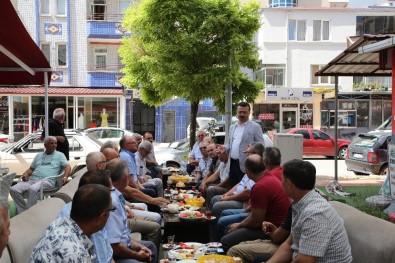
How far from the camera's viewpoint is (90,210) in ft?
10.3

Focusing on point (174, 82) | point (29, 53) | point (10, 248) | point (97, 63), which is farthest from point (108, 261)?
point (97, 63)

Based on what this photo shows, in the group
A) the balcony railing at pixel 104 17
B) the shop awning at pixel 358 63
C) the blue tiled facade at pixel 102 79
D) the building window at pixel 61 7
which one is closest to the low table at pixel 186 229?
the shop awning at pixel 358 63

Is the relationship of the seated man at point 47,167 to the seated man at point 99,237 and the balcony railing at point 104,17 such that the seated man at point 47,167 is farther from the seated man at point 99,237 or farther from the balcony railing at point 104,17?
the balcony railing at point 104,17

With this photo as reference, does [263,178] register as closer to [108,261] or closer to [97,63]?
[108,261]

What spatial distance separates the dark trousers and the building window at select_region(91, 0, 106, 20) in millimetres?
25478

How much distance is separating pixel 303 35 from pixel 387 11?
6.36 m

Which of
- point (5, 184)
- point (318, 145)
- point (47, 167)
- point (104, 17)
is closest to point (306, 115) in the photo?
point (318, 145)

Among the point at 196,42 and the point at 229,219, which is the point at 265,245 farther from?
the point at 196,42

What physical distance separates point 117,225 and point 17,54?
5.04 metres

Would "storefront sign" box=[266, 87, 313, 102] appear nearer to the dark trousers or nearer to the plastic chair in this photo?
the dark trousers

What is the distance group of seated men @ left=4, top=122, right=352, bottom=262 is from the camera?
3.15 metres

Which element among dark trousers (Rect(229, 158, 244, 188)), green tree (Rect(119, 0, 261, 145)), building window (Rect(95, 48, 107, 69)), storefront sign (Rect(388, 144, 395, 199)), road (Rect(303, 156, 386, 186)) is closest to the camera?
storefront sign (Rect(388, 144, 395, 199))

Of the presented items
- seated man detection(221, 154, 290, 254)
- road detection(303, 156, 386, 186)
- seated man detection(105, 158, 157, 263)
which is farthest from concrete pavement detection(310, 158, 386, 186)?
seated man detection(105, 158, 157, 263)

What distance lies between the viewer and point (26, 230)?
3.98m
